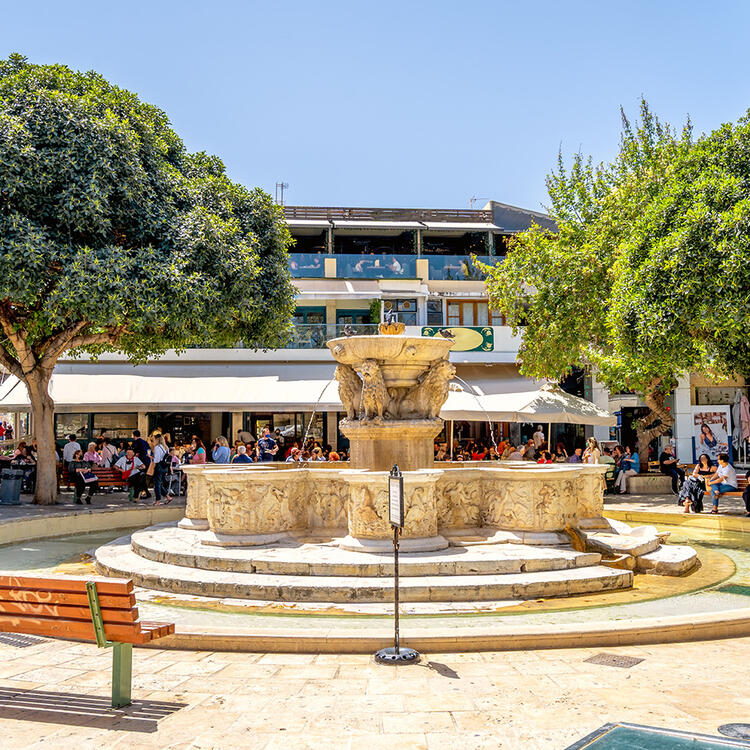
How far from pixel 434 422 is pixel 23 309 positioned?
393 inches

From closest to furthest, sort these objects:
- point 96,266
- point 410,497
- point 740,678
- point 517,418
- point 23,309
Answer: point 740,678
point 410,497
point 96,266
point 23,309
point 517,418

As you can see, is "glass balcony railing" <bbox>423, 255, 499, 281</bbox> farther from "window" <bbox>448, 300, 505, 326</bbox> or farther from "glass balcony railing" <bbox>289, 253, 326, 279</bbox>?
"glass balcony railing" <bbox>289, 253, 326, 279</bbox>

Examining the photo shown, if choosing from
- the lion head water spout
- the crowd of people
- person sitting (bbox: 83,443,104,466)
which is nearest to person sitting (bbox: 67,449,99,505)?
the crowd of people

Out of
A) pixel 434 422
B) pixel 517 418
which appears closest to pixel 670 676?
pixel 434 422

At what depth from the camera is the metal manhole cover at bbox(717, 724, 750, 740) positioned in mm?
3930

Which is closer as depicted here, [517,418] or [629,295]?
[629,295]

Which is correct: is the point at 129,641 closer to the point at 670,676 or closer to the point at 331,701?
the point at 331,701

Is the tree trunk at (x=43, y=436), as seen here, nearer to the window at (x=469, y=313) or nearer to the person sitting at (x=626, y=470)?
the person sitting at (x=626, y=470)

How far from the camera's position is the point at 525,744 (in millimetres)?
3986

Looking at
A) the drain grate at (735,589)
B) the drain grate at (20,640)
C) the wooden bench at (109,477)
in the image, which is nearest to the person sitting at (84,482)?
the wooden bench at (109,477)

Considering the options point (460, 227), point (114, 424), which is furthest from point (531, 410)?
point (114, 424)

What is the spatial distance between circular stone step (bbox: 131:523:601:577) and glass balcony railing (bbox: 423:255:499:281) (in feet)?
71.1

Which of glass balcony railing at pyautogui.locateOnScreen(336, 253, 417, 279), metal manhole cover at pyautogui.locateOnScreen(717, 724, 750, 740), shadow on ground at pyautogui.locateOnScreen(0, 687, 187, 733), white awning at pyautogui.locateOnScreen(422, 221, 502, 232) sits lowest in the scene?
shadow on ground at pyautogui.locateOnScreen(0, 687, 187, 733)

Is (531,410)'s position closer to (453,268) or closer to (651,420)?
(651,420)
